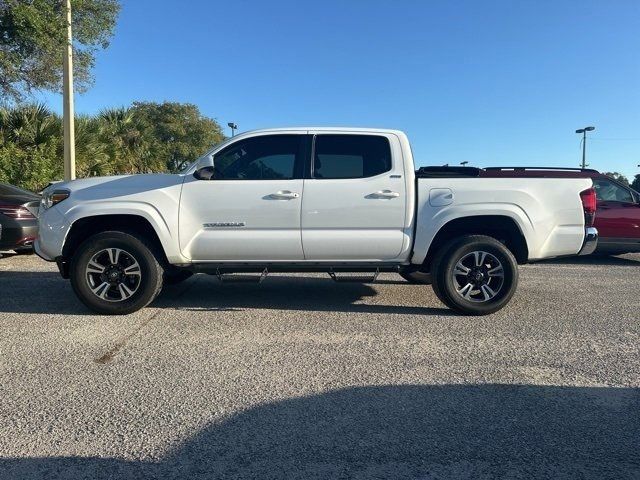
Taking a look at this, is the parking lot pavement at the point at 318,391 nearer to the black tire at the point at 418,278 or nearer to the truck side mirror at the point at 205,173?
the black tire at the point at 418,278

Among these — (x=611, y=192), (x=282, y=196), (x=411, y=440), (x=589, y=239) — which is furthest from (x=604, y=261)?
(x=411, y=440)

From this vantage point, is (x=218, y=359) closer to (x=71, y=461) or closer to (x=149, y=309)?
(x=71, y=461)

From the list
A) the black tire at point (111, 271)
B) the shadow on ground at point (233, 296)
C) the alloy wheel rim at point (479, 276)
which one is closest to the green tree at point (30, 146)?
the shadow on ground at point (233, 296)

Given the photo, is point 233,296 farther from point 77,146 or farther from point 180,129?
point 180,129

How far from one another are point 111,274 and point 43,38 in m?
8.61

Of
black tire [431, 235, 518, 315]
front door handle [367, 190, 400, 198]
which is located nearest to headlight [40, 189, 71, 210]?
front door handle [367, 190, 400, 198]

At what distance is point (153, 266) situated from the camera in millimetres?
5477

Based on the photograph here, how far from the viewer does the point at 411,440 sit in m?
2.96

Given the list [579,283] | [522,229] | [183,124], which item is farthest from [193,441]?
[183,124]

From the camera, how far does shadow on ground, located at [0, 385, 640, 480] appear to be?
2.65 m

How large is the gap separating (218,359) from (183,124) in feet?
141

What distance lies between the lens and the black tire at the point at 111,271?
17.9 ft

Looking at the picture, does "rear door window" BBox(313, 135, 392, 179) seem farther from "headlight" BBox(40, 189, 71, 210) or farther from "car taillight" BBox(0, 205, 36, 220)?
"car taillight" BBox(0, 205, 36, 220)

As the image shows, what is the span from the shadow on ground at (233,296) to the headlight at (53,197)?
3.96 ft
